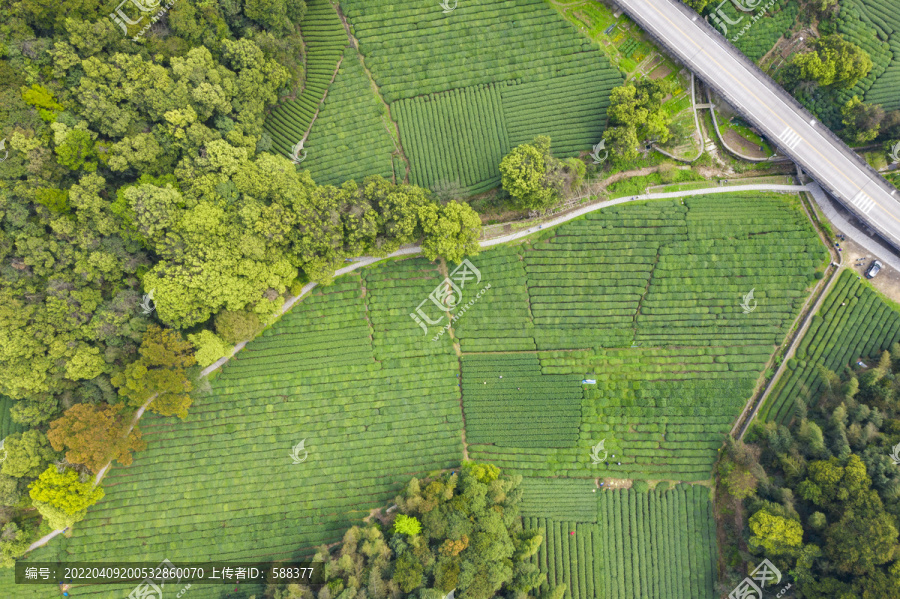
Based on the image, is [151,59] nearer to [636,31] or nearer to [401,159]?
[401,159]

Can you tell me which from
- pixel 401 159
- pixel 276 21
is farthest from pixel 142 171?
pixel 401 159

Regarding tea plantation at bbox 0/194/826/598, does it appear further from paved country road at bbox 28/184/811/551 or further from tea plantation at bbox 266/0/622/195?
tea plantation at bbox 266/0/622/195

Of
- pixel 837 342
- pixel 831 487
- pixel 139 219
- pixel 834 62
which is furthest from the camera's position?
pixel 837 342

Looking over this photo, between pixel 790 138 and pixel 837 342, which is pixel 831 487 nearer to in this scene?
pixel 837 342

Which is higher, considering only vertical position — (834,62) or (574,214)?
(834,62)

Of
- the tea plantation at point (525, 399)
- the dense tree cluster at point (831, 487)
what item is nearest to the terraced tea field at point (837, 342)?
the dense tree cluster at point (831, 487)

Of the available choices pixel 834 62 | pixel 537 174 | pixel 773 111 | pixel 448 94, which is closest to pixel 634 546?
pixel 537 174

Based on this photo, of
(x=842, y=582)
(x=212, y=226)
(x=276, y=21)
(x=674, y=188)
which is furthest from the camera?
(x=674, y=188)

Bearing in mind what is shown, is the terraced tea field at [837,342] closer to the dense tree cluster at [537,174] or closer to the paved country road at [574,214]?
the paved country road at [574,214]
